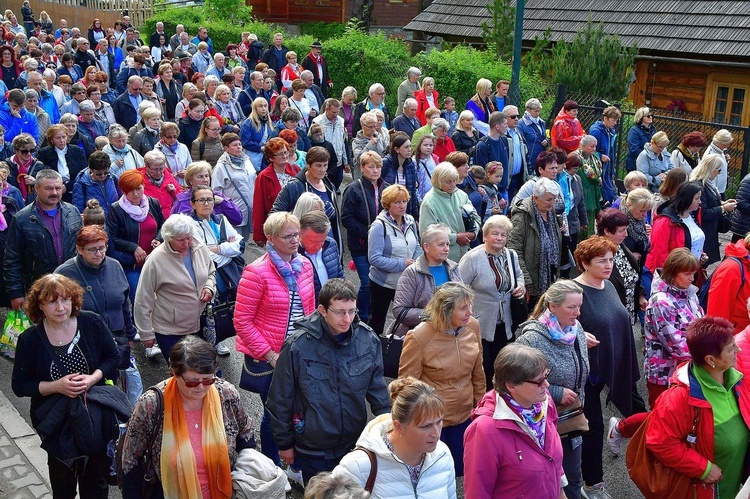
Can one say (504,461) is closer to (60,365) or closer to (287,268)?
(287,268)

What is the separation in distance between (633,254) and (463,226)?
1.63m

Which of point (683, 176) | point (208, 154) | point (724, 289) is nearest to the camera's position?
point (724, 289)

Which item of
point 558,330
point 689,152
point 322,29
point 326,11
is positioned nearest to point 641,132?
point 689,152

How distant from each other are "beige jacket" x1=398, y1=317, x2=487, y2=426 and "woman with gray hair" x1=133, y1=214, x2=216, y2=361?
2010mm

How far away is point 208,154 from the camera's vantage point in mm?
10484

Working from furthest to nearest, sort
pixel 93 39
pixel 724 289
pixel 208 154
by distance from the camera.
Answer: pixel 93 39 → pixel 208 154 → pixel 724 289

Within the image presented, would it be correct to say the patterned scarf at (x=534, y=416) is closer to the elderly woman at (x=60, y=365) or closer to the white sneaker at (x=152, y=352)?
the elderly woman at (x=60, y=365)

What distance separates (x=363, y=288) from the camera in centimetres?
843

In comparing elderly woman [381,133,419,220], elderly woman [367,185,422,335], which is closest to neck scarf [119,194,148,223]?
elderly woman [367,185,422,335]

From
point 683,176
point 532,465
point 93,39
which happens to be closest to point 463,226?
point 683,176

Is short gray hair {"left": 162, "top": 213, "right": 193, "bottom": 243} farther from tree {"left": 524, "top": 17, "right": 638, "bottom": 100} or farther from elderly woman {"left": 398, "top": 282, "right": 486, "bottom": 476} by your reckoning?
tree {"left": 524, "top": 17, "right": 638, "bottom": 100}

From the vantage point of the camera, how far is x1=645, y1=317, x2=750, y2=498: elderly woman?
504 centimetres

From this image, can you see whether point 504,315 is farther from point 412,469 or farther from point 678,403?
point 412,469

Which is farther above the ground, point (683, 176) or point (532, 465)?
point (683, 176)
